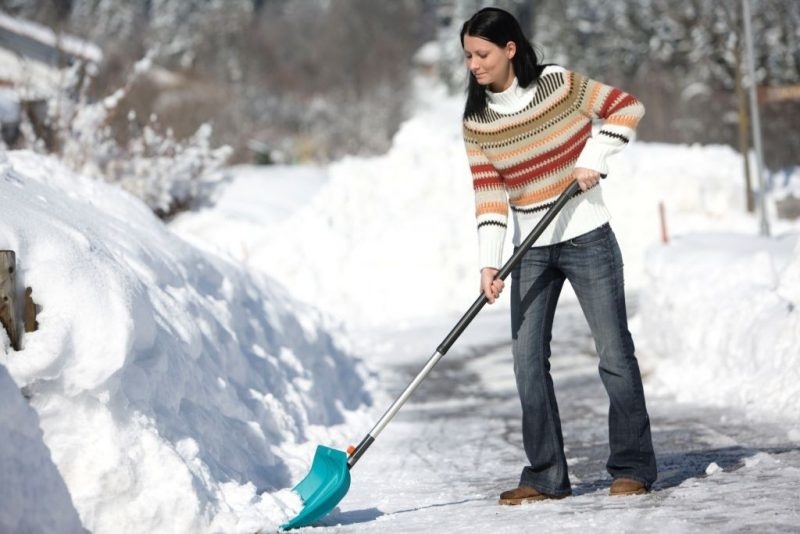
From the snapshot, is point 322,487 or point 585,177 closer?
point 585,177

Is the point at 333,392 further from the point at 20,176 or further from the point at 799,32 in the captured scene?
the point at 799,32

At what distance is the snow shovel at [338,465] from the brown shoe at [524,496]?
621 mm

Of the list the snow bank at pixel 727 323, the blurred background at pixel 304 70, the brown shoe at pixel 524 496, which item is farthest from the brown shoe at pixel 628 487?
the blurred background at pixel 304 70

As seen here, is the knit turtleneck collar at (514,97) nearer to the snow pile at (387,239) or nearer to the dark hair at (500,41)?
the dark hair at (500,41)

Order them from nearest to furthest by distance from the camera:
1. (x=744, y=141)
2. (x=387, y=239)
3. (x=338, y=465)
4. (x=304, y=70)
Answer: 1. (x=338, y=465)
2. (x=387, y=239)
3. (x=744, y=141)
4. (x=304, y=70)

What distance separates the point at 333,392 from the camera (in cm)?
996

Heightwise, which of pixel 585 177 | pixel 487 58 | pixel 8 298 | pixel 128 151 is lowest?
pixel 128 151

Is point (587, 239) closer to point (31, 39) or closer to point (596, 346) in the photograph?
point (596, 346)

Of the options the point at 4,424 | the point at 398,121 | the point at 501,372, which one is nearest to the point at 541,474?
the point at 4,424

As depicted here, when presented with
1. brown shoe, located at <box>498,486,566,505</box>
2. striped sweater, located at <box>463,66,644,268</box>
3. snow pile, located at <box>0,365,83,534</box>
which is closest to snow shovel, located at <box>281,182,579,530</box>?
striped sweater, located at <box>463,66,644,268</box>

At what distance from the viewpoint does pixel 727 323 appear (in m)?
9.83

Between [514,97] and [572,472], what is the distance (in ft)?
6.58

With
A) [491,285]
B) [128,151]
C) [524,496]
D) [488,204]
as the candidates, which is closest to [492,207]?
[488,204]

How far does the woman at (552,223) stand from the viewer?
16.8ft
